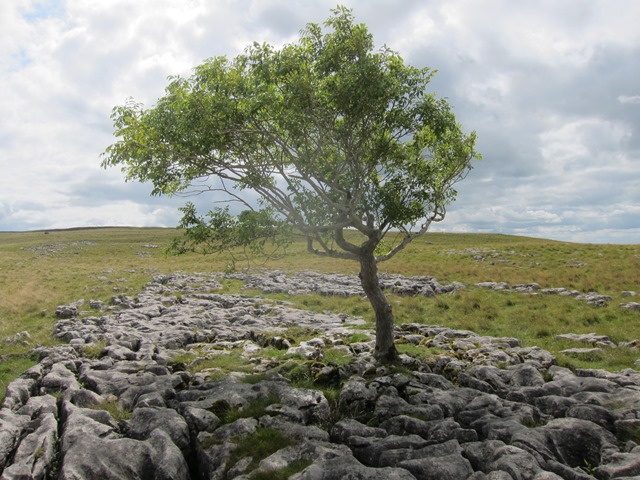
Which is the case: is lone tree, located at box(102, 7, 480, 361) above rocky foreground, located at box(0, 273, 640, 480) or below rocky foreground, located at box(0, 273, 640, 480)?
above

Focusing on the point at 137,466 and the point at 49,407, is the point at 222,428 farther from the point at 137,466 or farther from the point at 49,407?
the point at 49,407

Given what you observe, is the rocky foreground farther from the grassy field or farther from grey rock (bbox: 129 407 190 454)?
the grassy field

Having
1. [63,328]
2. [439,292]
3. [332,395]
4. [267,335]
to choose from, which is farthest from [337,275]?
[332,395]

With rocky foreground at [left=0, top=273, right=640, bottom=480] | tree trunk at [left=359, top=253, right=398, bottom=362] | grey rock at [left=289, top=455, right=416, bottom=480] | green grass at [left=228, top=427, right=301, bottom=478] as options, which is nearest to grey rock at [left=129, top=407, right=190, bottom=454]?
rocky foreground at [left=0, top=273, right=640, bottom=480]

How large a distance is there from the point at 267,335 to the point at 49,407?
13.1 metres

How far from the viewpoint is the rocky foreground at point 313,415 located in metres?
9.77

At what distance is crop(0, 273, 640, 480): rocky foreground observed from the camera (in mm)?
9773

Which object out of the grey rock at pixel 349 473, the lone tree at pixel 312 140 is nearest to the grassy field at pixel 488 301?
the lone tree at pixel 312 140

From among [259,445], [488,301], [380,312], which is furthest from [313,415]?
[488,301]

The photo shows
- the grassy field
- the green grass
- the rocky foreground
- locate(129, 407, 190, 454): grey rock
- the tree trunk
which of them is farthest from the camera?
the grassy field

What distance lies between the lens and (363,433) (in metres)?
11.5

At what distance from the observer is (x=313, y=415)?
1320 cm

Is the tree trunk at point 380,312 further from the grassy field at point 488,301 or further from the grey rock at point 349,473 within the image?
the grey rock at point 349,473

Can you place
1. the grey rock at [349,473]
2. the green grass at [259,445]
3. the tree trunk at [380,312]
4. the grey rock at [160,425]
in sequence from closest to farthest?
the grey rock at [349,473]
the green grass at [259,445]
the grey rock at [160,425]
the tree trunk at [380,312]
